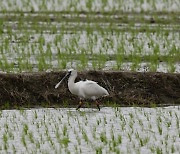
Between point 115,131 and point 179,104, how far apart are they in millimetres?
2038

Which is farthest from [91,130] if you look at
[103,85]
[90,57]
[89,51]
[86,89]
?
[89,51]

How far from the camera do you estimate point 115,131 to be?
782 cm

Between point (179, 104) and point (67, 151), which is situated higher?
point (67, 151)

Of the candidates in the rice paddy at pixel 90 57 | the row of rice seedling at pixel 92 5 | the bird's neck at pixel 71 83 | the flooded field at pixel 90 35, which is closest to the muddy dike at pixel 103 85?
the rice paddy at pixel 90 57

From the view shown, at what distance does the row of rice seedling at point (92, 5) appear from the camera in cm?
1814

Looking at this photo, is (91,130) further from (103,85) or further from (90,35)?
(90,35)

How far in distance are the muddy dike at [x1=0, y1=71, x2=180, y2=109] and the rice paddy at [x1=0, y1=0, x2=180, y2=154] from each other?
0.21 metres

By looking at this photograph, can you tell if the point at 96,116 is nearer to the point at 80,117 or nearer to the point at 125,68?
the point at 80,117

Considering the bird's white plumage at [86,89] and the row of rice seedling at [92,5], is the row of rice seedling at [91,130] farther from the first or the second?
the row of rice seedling at [92,5]

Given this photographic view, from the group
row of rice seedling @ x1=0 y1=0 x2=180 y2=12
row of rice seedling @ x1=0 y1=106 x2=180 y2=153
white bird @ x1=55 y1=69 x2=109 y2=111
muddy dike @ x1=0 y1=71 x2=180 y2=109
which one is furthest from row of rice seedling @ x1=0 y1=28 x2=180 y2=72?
row of rice seedling @ x1=0 y1=0 x2=180 y2=12

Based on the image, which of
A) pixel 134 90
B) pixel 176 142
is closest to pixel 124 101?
pixel 134 90

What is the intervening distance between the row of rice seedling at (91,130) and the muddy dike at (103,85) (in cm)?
46

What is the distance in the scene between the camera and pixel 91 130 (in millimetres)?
7852

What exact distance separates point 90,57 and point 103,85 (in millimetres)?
2145
